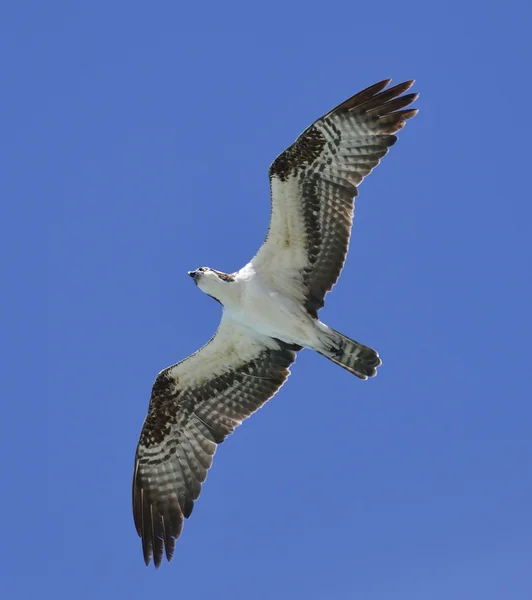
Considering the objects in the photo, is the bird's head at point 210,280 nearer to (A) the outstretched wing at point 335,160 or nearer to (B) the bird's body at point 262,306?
(B) the bird's body at point 262,306

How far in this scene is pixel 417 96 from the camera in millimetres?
14008

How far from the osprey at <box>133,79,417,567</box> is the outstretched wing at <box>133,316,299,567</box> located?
0.5 inches

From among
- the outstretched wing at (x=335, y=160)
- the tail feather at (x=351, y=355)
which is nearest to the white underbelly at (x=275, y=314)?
the tail feather at (x=351, y=355)

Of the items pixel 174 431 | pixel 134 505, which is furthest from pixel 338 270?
pixel 134 505

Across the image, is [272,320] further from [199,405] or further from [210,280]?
[199,405]

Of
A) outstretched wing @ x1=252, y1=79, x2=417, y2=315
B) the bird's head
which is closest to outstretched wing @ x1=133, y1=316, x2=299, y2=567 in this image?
the bird's head

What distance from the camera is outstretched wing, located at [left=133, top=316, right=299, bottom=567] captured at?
15.1 m

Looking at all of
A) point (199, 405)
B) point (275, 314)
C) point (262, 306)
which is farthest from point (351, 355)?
point (199, 405)

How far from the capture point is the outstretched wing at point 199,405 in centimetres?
1512

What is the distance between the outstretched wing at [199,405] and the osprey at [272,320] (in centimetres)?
1

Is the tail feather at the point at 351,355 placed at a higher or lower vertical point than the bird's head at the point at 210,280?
lower

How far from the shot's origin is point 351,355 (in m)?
14.3

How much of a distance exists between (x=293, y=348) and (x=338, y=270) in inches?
51.9

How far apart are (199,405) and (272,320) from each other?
165 centimetres
